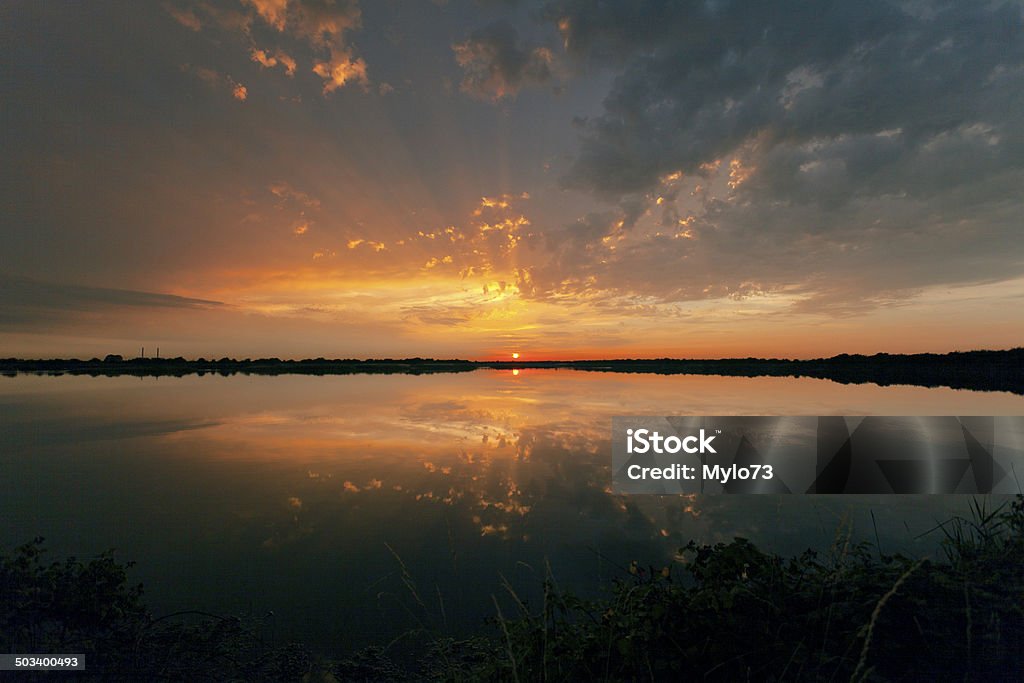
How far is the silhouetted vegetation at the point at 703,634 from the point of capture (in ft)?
15.3

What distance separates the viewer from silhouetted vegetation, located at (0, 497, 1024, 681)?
4660mm

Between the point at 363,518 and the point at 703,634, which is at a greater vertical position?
the point at 703,634

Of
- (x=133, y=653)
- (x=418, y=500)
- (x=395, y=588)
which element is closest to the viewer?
(x=133, y=653)

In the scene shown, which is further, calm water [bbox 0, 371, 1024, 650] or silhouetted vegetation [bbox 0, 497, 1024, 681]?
calm water [bbox 0, 371, 1024, 650]

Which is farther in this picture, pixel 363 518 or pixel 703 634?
pixel 363 518

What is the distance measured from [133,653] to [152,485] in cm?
1035

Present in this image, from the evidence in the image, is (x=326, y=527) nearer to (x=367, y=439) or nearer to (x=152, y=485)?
(x=152, y=485)

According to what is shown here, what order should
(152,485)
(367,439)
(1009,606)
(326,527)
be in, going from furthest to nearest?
(367,439) < (152,485) < (326,527) < (1009,606)

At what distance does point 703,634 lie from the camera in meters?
5.18

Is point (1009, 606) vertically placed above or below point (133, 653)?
above

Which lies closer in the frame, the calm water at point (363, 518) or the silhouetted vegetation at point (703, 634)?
the silhouetted vegetation at point (703, 634)

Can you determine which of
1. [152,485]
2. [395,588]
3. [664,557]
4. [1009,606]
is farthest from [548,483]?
[152,485]

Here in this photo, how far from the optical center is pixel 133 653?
636 cm

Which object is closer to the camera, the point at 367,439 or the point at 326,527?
the point at 326,527
